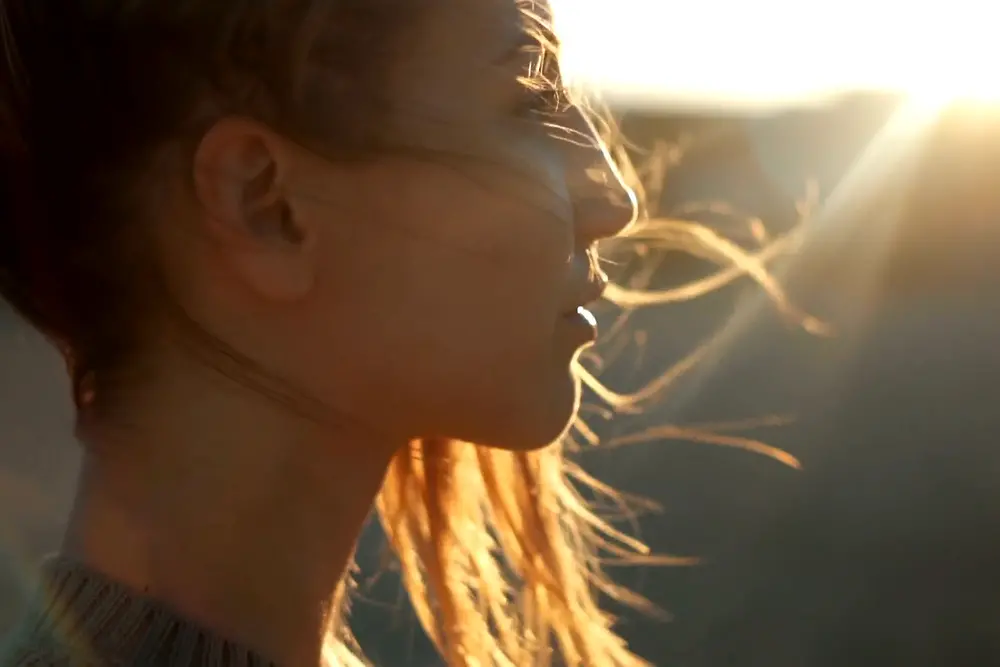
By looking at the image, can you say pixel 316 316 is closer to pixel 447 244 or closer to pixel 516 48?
pixel 447 244

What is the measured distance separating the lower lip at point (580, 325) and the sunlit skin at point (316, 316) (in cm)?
3

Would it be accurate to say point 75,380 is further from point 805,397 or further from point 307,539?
point 805,397

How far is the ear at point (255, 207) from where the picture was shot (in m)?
0.89

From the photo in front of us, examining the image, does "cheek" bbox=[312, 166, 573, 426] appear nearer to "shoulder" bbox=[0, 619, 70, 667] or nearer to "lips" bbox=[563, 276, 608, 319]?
"lips" bbox=[563, 276, 608, 319]

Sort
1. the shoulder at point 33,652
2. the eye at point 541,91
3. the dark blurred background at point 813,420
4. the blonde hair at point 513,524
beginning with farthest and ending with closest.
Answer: the dark blurred background at point 813,420 < the blonde hair at point 513,524 < the eye at point 541,91 < the shoulder at point 33,652

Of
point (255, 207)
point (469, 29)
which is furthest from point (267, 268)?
point (469, 29)

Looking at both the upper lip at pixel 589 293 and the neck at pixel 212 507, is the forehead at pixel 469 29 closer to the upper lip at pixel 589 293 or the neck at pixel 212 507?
the upper lip at pixel 589 293

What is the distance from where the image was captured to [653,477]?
4566mm

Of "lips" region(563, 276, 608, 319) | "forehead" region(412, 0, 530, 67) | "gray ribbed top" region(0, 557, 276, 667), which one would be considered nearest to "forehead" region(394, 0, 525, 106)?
"forehead" region(412, 0, 530, 67)

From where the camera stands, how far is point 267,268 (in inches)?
36.4

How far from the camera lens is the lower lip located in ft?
3.38

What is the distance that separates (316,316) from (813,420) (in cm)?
438

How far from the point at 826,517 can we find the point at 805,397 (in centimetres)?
139

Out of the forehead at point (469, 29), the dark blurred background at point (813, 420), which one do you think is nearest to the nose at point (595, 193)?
the forehead at point (469, 29)
